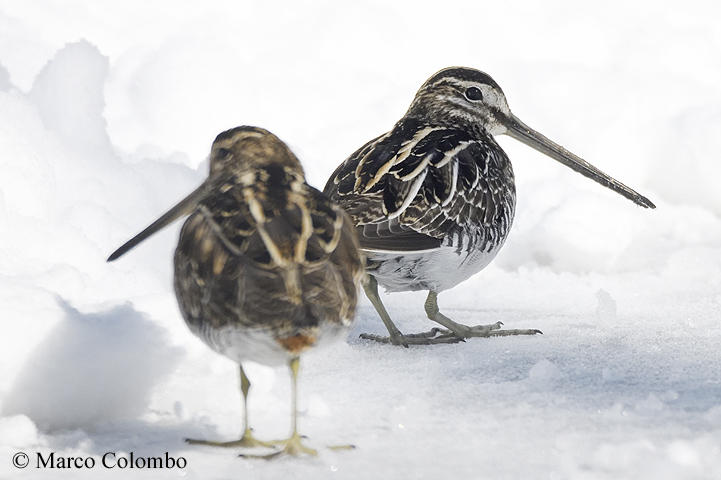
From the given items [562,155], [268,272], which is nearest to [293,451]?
[268,272]

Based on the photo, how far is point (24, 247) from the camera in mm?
4574

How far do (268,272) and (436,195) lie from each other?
156cm

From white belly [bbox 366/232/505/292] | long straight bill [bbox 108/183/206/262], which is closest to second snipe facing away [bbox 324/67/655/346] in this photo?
white belly [bbox 366/232/505/292]

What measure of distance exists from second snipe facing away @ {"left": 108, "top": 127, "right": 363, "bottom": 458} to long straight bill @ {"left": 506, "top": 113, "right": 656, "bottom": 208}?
224 centimetres

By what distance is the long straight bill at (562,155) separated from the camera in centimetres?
512

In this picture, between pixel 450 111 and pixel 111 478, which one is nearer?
pixel 111 478

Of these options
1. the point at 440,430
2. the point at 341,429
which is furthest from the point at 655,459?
the point at 341,429

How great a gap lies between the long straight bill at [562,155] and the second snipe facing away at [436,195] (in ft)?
0.56

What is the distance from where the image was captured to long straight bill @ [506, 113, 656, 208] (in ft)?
16.8

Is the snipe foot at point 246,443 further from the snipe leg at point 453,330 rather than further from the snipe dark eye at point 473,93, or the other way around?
the snipe dark eye at point 473,93

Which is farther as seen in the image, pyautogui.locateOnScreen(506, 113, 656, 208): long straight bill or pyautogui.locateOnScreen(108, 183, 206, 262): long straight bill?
pyautogui.locateOnScreen(506, 113, 656, 208): long straight bill

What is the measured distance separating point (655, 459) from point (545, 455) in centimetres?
34

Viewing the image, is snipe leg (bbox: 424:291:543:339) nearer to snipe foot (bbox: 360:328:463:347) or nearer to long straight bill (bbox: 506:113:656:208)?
snipe foot (bbox: 360:328:463:347)

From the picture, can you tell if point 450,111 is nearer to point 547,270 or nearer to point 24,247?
point 547,270
